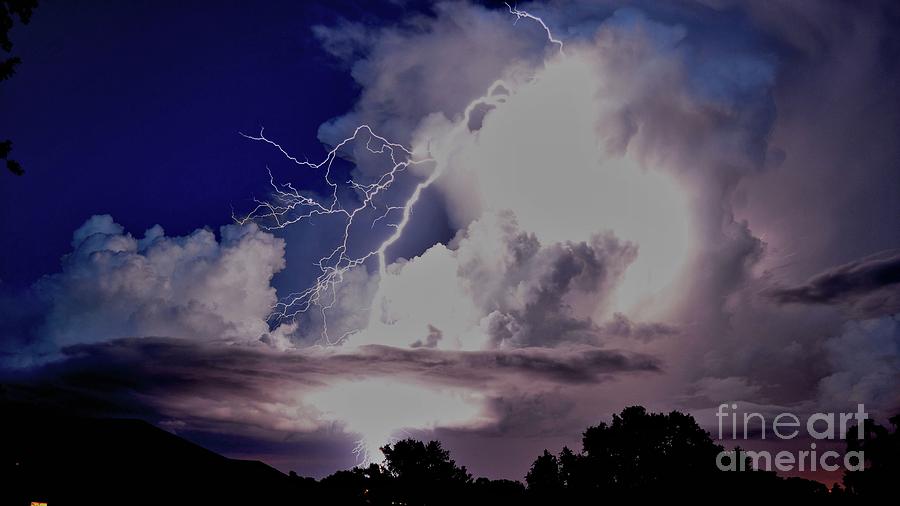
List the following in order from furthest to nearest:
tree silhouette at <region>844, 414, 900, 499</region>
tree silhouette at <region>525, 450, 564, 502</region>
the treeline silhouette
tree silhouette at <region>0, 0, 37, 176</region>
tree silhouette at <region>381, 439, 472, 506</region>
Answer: tree silhouette at <region>381, 439, 472, 506</region> → tree silhouette at <region>525, 450, 564, 502</region> → tree silhouette at <region>844, 414, 900, 499</region> → the treeline silhouette → tree silhouette at <region>0, 0, 37, 176</region>

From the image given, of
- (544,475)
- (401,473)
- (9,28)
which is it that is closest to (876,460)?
(544,475)

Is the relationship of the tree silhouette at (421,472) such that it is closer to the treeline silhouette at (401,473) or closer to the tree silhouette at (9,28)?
the treeline silhouette at (401,473)

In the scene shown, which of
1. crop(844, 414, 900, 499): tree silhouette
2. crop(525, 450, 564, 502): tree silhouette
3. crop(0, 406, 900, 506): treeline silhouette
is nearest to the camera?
crop(0, 406, 900, 506): treeline silhouette

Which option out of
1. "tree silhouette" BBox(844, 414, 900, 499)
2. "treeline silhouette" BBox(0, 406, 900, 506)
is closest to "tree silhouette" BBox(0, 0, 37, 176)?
"treeline silhouette" BBox(0, 406, 900, 506)

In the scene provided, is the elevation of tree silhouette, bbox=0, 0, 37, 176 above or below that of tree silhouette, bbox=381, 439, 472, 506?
above

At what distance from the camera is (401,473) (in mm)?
58281

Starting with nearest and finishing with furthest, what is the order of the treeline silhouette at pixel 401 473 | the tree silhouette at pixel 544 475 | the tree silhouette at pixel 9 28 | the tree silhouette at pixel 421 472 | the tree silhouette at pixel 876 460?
the tree silhouette at pixel 9 28, the treeline silhouette at pixel 401 473, the tree silhouette at pixel 876 460, the tree silhouette at pixel 544 475, the tree silhouette at pixel 421 472

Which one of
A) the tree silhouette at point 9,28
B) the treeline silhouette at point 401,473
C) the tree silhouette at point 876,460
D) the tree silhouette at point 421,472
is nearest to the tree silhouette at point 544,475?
the treeline silhouette at point 401,473

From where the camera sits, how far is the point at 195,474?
14672mm

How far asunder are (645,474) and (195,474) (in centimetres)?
3578

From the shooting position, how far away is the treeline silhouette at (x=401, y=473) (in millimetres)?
13680

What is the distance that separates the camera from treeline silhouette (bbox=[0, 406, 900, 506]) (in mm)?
13680

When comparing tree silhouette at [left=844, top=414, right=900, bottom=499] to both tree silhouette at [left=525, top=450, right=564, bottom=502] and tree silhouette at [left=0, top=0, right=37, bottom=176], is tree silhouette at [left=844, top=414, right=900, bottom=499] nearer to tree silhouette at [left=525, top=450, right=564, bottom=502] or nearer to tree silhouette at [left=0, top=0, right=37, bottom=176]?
tree silhouette at [left=525, top=450, right=564, bottom=502]

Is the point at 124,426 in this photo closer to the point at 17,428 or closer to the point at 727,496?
the point at 17,428
